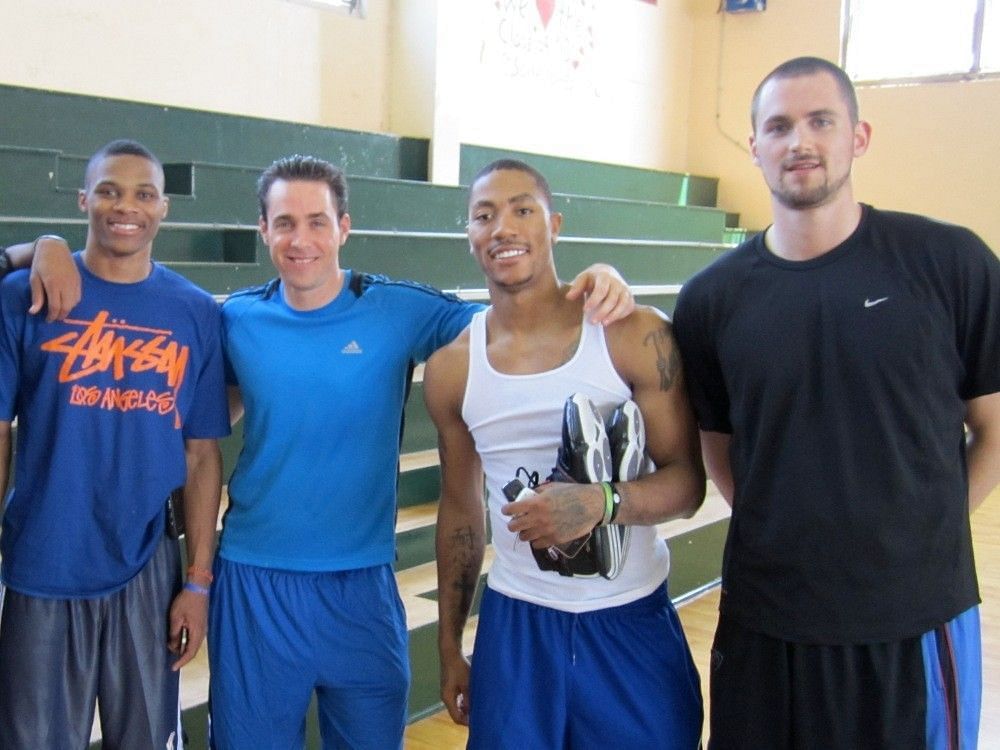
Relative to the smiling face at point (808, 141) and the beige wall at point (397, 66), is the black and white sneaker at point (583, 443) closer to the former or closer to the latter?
the smiling face at point (808, 141)

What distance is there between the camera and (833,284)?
5.11ft

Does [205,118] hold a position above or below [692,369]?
above

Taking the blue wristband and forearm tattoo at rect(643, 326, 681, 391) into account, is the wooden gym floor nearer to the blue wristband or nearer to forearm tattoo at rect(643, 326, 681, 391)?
the blue wristband

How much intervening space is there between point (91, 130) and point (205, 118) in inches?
19.8

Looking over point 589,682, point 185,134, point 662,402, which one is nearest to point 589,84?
point 185,134

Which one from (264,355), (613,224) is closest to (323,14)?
(613,224)

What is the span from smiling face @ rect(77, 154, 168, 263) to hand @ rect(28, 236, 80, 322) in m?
0.07

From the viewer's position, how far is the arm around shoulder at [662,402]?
5.46 ft

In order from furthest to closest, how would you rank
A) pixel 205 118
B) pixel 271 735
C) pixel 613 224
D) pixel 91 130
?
pixel 613 224
pixel 205 118
pixel 91 130
pixel 271 735

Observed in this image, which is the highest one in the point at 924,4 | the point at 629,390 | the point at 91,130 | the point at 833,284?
the point at 924,4

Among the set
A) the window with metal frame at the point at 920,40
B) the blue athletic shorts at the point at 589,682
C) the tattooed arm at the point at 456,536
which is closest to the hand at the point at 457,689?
the tattooed arm at the point at 456,536

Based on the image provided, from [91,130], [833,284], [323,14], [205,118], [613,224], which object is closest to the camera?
[833,284]

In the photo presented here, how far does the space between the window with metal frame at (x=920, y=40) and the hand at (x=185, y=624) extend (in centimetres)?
638

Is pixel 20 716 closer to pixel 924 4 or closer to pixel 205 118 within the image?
pixel 205 118
